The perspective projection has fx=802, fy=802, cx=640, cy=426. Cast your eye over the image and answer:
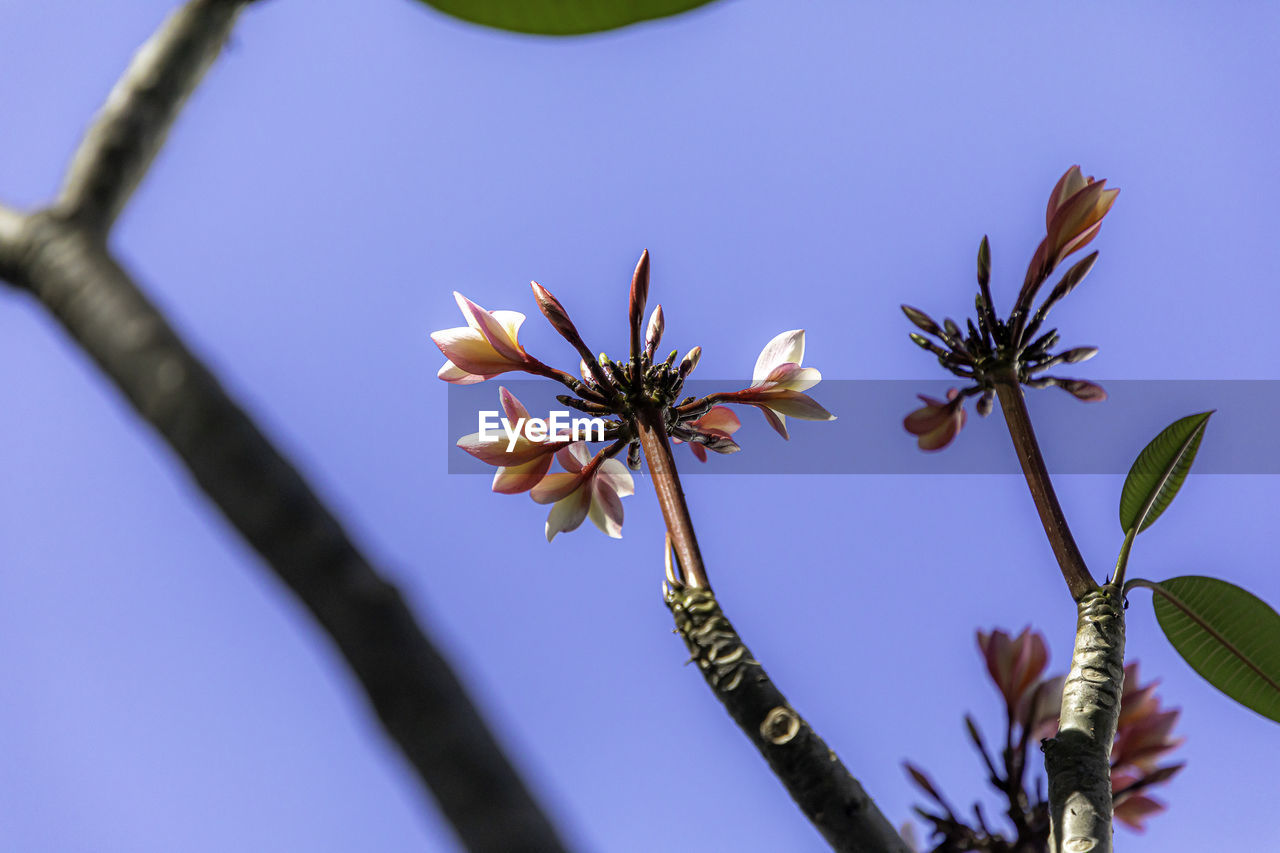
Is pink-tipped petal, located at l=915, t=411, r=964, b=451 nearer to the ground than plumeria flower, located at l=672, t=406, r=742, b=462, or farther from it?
farther from it

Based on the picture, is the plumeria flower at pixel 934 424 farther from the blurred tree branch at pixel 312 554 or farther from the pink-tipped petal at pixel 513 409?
the blurred tree branch at pixel 312 554

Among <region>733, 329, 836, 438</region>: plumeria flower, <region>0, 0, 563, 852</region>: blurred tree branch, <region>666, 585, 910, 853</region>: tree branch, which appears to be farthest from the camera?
<region>733, 329, 836, 438</region>: plumeria flower

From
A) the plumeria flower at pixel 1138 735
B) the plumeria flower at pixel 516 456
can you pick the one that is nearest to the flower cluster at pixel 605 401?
the plumeria flower at pixel 516 456

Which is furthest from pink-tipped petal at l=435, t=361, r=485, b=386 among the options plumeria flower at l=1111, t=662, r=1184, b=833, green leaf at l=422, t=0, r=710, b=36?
plumeria flower at l=1111, t=662, r=1184, b=833

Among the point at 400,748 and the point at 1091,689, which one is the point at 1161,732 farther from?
the point at 400,748

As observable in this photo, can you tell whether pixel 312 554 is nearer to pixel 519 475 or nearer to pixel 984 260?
pixel 519 475

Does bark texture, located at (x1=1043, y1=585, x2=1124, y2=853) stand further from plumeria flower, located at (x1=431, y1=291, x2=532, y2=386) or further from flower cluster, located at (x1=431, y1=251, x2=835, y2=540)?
plumeria flower, located at (x1=431, y1=291, x2=532, y2=386)
